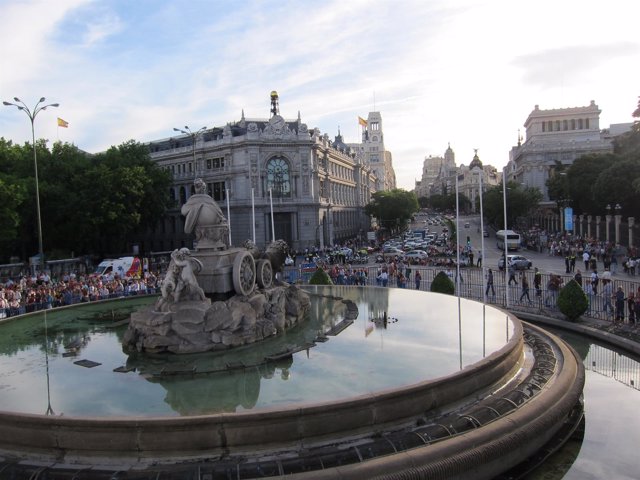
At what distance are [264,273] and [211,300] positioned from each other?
7.74 ft

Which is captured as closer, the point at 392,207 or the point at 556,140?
the point at 392,207

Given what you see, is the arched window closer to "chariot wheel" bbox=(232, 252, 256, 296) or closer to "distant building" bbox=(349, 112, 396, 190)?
"chariot wheel" bbox=(232, 252, 256, 296)

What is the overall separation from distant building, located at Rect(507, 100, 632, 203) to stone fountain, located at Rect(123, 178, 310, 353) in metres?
84.5

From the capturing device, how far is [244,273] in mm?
14578

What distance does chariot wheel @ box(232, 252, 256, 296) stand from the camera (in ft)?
46.4

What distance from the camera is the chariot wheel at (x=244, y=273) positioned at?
1414 cm

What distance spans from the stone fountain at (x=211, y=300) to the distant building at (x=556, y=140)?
84469 mm

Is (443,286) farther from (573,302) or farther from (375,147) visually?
(375,147)

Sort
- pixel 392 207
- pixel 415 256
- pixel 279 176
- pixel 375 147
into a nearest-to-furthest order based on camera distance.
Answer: pixel 415 256
pixel 279 176
pixel 392 207
pixel 375 147

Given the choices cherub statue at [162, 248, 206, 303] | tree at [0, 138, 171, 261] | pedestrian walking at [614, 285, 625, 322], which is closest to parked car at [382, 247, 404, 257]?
tree at [0, 138, 171, 261]

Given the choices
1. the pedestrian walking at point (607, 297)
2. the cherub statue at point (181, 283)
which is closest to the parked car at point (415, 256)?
the pedestrian walking at point (607, 297)

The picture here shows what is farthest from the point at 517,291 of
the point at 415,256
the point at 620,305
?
the point at 415,256

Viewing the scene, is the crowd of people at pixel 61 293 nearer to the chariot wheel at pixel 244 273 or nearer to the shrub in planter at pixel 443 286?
the chariot wheel at pixel 244 273

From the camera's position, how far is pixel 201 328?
41.5 feet
